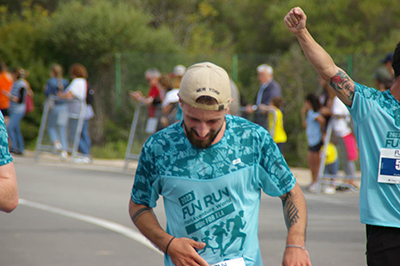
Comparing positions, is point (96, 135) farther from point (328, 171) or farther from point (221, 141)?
point (221, 141)

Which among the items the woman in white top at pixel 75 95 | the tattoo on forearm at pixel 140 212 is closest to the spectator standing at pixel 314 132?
the woman in white top at pixel 75 95

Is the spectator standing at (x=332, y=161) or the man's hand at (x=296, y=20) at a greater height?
the man's hand at (x=296, y=20)

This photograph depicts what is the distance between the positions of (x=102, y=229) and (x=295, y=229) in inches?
179

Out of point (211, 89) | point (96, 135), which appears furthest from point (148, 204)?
point (96, 135)

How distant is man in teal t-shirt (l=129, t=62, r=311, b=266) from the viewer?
2.56m

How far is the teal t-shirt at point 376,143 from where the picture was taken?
10.2 ft

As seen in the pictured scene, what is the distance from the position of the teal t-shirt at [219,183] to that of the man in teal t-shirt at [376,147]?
0.69m

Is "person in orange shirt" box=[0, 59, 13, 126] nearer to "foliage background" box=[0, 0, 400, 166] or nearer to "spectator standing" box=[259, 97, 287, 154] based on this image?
"foliage background" box=[0, 0, 400, 166]

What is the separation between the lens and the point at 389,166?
313cm

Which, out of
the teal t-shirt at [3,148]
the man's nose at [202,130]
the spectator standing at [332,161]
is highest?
the man's nose at [202,130]

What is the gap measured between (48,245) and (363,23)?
21.2 m

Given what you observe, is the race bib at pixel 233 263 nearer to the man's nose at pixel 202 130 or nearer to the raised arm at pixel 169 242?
the raised arm at pixel 169 242

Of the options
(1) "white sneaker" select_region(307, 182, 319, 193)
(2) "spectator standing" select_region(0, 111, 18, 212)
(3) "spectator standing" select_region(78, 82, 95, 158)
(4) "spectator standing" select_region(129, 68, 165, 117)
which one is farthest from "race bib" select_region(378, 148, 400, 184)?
(3) "spectator standing" select_region(78, 82, 95, 158)

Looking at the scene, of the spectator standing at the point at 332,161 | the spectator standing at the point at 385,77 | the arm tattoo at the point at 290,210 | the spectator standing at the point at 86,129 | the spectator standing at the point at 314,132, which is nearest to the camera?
the arm tattoo at the point at 290,210
